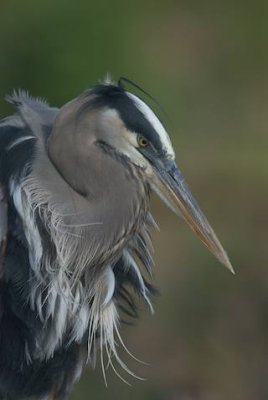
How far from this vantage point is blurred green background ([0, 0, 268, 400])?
21.1ft

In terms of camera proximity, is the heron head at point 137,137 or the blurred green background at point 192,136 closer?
the heron head at point 137,137

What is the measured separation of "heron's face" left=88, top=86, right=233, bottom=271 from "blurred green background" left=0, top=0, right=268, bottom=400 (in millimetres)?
1592

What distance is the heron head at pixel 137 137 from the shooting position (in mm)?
4398

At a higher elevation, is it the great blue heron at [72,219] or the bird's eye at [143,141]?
the bird's eye at [143,141]

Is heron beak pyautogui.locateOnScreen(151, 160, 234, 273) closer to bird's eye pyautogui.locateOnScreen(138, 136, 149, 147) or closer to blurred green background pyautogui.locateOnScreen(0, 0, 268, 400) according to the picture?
bird's eye pyautogui.locateOnScreen(138, 136, 149, 147)

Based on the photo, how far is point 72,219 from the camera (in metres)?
4.66

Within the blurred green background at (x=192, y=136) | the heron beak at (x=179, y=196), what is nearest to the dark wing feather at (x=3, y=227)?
the heron beak at (x=179, y=196)

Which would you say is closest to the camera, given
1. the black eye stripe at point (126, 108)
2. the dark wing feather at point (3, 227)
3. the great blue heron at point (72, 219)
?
the black eye stripe at point (126, 108)

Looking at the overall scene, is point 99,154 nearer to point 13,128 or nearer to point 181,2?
point 13,128

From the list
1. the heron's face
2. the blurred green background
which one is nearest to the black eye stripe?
the heron's face

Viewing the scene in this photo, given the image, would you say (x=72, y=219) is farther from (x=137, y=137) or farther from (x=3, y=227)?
(x=137, y=137)

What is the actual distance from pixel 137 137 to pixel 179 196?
232mm

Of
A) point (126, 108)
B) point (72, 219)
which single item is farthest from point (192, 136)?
point (126, 108)

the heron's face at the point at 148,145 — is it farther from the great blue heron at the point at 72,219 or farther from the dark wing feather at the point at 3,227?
the dark wing feather at the point at 3,227
